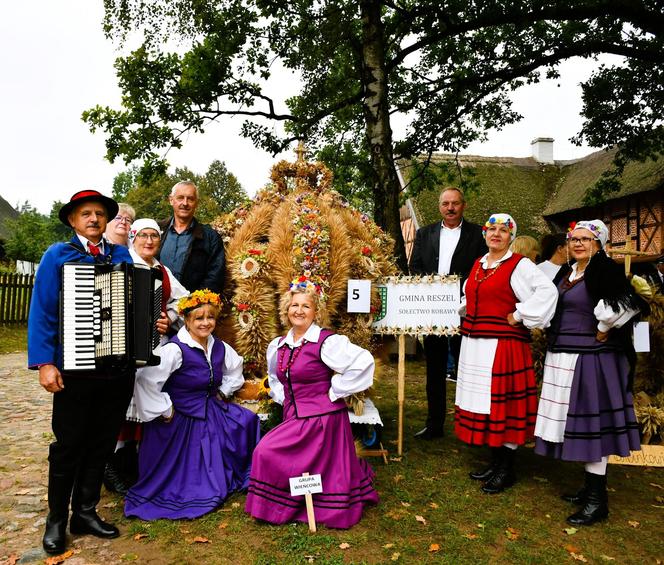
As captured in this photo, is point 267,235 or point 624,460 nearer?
point 624,460

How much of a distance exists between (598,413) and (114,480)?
3.69 m

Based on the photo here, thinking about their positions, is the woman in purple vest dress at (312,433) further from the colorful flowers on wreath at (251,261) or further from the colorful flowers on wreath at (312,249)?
the colorful flowers on wreath at (251,261)

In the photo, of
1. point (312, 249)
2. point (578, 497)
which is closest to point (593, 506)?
point (578, 497)

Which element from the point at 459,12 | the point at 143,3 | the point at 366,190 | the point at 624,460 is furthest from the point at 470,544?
the point at 366,190

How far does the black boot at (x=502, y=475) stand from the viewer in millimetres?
4242

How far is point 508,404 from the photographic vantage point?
4.11 metres

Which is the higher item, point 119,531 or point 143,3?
point 143,3

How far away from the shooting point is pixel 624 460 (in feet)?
Result: 13.7

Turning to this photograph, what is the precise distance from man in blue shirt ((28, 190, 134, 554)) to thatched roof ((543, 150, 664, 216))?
62.2ft

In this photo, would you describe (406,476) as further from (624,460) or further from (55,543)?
(55,543)

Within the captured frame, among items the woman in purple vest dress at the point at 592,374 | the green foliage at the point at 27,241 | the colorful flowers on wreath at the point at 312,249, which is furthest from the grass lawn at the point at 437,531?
the green foliage at the point at 27,241

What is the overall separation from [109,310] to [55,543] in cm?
146

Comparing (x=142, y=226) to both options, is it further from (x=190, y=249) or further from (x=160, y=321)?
(x=160, y=321)

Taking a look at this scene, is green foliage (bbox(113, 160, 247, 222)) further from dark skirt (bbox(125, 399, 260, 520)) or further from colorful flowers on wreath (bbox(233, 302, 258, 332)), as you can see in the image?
dark skirt (bbox(125, 399, 260, 520))
